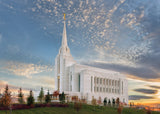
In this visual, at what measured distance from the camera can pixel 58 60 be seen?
6159cm

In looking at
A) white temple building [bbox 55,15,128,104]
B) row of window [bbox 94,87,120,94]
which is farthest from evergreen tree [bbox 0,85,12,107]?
row of window [bbox 94,87,120,94]

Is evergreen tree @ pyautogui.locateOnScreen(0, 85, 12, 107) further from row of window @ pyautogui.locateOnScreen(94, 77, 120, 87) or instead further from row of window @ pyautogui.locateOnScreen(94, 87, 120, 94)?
row of window @ pyautogui.locateOnScreen(94, 77, 120, 87)

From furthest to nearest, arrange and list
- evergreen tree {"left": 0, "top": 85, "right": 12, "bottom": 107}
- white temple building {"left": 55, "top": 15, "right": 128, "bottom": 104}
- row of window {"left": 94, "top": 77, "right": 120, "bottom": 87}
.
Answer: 1. row of window {"left": 94, "top": 77, "right": 120, "bottom": 87}
2. white temple building {"left": 55, "top": 15, "right": 128, "bottom": 104}
3. evergreen tree {"left": 0, "top": 85, "right": 12, "bottom": 107}

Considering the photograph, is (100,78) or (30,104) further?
(100,78)

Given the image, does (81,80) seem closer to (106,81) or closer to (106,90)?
(106,81)

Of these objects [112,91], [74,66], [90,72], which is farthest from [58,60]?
[112,91]

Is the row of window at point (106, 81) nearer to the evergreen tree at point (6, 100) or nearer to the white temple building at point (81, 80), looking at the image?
the white temple building at point (81, 80)

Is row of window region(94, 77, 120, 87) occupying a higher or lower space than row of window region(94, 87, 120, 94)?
higher

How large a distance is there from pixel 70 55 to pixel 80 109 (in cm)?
2821

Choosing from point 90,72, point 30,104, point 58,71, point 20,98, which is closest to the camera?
point 30,104

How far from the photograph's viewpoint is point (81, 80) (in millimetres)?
55312

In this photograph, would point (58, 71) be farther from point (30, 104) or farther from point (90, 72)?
point (30, 104)

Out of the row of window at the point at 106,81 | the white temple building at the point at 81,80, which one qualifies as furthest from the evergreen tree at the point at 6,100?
the row of window at the point at 106,81

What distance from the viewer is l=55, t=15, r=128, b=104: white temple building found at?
2163 inches
